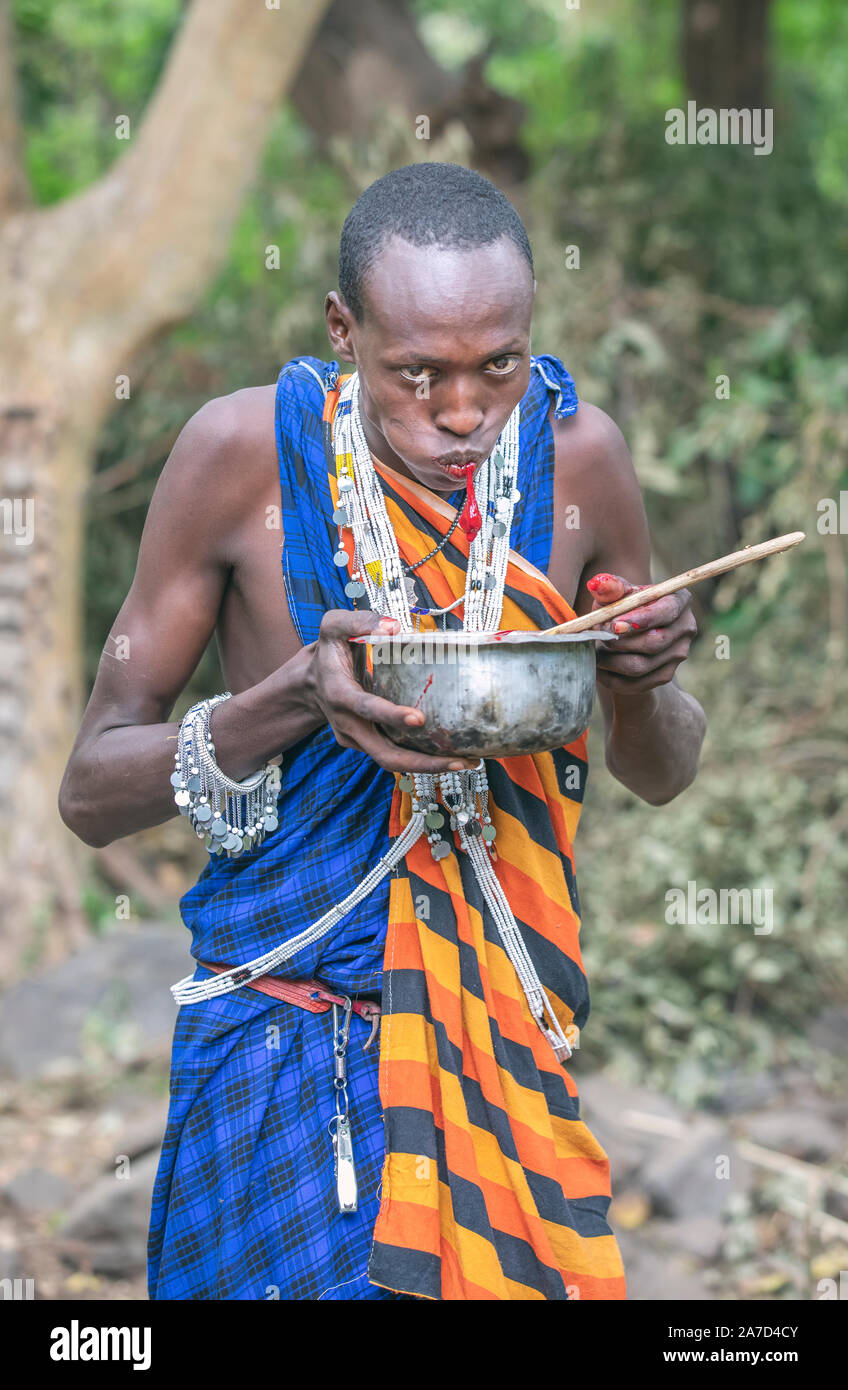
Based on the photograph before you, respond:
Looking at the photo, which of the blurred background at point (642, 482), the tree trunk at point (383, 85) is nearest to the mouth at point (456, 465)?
the blurred background at point (642, 482)

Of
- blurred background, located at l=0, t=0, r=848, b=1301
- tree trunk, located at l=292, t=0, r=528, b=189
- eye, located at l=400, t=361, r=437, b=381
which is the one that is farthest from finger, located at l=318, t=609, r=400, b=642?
tree trunk, located at l=292, t=0, r=528, b=189

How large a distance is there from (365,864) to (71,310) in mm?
4074

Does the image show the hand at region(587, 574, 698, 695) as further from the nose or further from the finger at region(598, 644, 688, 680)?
the nose

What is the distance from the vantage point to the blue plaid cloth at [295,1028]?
1.99 meters

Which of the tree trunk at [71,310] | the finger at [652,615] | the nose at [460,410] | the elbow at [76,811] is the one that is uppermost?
the tree trunk at [71,310]

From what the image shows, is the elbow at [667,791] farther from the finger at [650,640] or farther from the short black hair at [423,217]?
the short black hair at [423,217]

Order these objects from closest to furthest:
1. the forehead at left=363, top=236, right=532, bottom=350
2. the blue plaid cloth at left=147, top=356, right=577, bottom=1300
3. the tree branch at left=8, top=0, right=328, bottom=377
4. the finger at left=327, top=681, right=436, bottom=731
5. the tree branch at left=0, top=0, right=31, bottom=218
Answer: the finger at left=327, top=681, right=436, bottom=731
the forehead at left=363, top=236, right=532, bottom=350
the blue plaid cloth at left=147, top=356, right=577, bottom=1300
the tree branch at left=8, top=0, right=328, bottom=377
the tree branch at left=0, top=0, right=31, bottom=218

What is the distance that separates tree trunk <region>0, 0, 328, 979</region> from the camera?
5504mm

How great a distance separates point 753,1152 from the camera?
4.42 metres

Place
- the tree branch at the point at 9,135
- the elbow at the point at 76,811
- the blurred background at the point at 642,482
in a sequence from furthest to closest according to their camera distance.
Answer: the tree branch at the point at 9,135, the blurred background at the point at 642,482, the elbow at the point at 76,811

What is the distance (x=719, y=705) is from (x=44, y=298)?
3.04 metres

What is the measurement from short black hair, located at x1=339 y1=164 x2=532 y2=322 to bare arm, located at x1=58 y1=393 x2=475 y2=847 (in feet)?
0.98

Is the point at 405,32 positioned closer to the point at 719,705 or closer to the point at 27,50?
the point at 27,50

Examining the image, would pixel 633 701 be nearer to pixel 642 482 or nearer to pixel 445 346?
pixel 445 346
